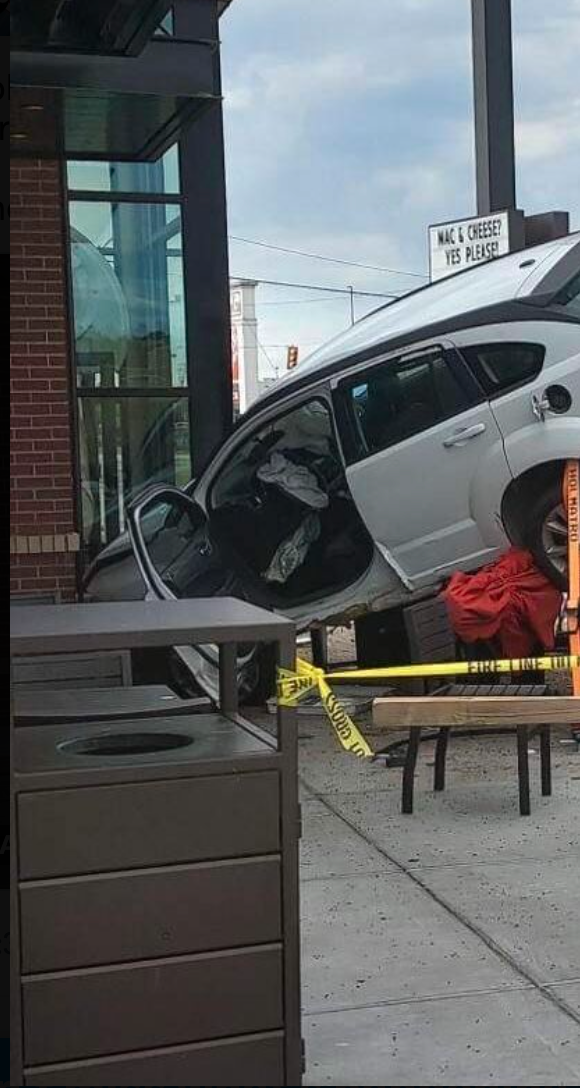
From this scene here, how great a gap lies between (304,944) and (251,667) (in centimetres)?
446

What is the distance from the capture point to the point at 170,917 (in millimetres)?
2883

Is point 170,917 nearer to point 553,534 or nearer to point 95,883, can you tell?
point 95,883

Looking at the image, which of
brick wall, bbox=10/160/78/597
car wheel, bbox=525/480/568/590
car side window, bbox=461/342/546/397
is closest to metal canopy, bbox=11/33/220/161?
brick wall, bbox=10/160/78/597

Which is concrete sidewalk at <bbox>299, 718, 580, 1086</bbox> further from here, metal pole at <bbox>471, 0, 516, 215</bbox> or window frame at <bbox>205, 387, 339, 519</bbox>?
metal pole at <bbox>471, 0, 516, 215</bbox>

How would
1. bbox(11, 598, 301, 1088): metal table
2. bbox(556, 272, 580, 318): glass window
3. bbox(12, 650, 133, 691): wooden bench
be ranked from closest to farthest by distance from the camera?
bbox(11, 598, 301, 1088): metal table
bbox(12, 650, 133, 691): wooden bench
bbox(556, 272, 580, 318): glass window

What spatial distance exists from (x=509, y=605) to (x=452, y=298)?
208 centimetres

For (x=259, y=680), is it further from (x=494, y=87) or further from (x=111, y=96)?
(x=494, y=87)

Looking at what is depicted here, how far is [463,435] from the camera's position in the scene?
8.00 metres

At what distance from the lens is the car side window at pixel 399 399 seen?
26.6 feet

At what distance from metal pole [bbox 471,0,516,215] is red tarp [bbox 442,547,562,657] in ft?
12.2

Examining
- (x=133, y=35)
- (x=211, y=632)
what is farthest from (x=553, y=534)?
(x=211, y=632)

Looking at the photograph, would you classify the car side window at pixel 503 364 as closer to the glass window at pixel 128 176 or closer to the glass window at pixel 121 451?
the glass window at pixel 121 451

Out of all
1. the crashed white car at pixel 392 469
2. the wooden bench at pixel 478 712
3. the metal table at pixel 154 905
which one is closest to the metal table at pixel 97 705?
the metal table at pixel 154 905

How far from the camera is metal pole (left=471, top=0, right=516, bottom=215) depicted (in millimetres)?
9906
